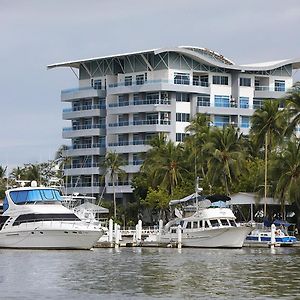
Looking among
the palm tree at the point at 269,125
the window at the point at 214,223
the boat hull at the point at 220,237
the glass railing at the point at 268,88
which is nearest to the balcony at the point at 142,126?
the glass railing at the point at 268,88

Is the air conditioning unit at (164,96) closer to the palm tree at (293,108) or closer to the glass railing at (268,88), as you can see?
the glass railing at (268,88)

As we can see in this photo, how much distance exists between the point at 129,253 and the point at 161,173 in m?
41.7

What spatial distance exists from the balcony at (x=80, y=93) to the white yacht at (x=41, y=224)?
205ft

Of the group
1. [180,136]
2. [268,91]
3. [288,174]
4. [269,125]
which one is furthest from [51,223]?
[268,91]

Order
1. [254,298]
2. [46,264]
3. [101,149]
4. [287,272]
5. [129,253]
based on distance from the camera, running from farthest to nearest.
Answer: [101,149]
[129,253]
[46,264]
[287,272]
[254,298]

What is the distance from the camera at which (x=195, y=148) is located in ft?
373

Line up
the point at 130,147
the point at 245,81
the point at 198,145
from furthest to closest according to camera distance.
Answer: the point at 245,81
the point at 130,147
the point at 198,145

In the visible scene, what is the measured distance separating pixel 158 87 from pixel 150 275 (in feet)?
278

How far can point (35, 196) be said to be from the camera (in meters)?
81.9

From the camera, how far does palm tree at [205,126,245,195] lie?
10962 centimetres

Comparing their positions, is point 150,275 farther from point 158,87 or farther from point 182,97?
point 182,97

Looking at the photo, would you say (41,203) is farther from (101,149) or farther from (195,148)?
(101,149)

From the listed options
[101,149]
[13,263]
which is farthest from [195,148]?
[13,263]

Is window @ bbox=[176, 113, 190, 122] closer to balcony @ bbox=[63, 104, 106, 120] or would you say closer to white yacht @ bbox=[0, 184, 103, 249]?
balcony @ bbox=[63, 104, 106, 120]
